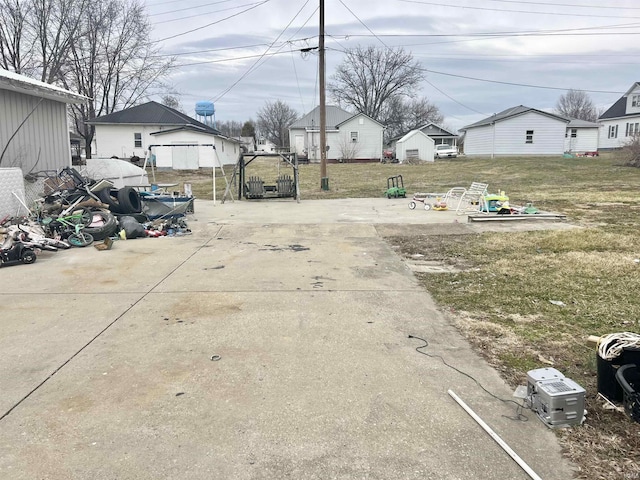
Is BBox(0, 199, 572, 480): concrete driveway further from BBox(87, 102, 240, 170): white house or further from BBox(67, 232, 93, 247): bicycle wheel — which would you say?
BBox(87, 102, 240, 170): white house

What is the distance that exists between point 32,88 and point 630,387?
Answer: 14.0m

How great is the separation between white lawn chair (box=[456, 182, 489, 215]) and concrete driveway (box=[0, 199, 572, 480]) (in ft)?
20.7

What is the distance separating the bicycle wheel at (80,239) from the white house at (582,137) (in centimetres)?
4896

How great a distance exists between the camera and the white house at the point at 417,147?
44.0 meters

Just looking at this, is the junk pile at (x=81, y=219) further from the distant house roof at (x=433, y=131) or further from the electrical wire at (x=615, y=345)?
the distant house roof at (x=433, y=131)

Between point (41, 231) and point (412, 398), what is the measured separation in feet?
26.3

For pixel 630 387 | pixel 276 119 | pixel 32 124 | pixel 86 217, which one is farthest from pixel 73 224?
pixel 276 119

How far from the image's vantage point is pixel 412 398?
10.4 ft

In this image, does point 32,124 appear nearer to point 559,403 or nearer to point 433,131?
point 559,403

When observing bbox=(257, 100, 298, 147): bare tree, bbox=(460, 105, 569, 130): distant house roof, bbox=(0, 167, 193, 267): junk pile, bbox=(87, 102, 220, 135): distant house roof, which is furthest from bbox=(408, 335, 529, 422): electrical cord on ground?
bbox=(257, 100, 298, 147): bare tree

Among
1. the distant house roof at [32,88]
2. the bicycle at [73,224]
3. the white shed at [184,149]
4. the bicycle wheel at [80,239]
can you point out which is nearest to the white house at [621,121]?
the white shed at [184,149]

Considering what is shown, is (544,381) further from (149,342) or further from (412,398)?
(149,342)

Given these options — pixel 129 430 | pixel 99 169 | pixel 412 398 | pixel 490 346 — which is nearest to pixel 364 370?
pixel 412 398

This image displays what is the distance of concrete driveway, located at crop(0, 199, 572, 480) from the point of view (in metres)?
2.52
